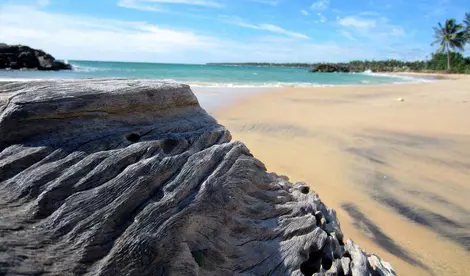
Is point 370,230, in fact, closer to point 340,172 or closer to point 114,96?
point 340,172

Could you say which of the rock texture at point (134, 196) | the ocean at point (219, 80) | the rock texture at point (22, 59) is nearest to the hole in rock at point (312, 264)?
the rock texture at point (134, 196)

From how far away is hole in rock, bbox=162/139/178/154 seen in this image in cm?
298

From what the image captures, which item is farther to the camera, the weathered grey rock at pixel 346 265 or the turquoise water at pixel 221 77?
the turquoise water at pixel 221 77

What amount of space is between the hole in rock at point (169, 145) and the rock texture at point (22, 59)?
54373 millimetres

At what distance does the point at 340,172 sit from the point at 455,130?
6443mm

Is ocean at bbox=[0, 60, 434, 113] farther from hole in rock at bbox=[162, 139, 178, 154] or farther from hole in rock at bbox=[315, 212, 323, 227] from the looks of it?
hole in rock at bbox=[315, 212, 323, 227]

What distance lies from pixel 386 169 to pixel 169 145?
20.3ft

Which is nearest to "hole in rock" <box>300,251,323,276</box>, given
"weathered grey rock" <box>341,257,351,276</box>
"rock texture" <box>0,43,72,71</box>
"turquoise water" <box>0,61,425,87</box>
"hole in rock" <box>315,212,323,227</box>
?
"weathered grey rock" <box>341,257,351,276</box>

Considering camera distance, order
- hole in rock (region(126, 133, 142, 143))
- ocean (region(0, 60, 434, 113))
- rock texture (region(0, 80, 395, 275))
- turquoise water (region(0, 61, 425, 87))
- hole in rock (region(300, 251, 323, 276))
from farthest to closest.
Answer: turquoise water (region(0, 61, 425, 87)), ocean (region(0, 60, 434, 113)), hole in rock (region(300, 251, 323, 276)), hole in rock (region(126, 133, 142, 143)), rock texture (region(0, 80, 395, 275))

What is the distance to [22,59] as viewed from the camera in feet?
160

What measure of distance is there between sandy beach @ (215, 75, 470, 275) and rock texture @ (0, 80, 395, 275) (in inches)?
72.1

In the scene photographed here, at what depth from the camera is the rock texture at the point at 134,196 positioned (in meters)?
2.24

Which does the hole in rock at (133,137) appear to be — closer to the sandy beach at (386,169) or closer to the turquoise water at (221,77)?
the sandy beach at (386,169)

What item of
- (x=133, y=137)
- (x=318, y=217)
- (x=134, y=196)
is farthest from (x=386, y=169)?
(x=134, y=196)
